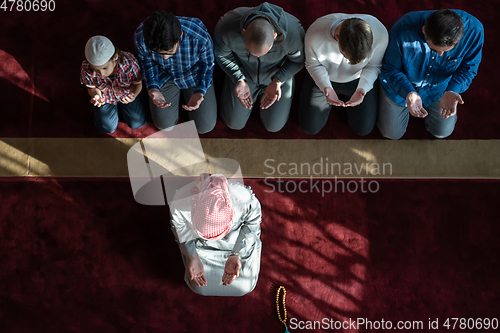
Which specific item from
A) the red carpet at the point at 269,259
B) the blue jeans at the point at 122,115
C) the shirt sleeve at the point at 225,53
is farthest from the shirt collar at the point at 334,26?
the blue jeans at the point at 122,115

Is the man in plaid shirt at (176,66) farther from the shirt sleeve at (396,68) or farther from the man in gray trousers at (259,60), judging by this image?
the shirt sleeve at (396,68)

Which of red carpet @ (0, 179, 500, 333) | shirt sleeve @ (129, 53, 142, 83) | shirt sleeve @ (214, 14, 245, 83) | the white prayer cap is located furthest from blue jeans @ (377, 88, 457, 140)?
the white prayer cap

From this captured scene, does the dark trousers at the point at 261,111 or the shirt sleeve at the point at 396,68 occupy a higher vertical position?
the shirt sleeve at the point at 396,68

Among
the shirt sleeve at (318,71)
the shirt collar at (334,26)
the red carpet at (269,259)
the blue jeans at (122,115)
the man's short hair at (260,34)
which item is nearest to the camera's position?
the man's short hair at (260,34)

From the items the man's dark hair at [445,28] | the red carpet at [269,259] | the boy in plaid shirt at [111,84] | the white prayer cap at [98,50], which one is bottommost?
the red carpet at [269,259]

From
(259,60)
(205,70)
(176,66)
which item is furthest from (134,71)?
(259,60)

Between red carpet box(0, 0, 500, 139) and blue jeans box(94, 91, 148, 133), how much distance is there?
10 centimetres

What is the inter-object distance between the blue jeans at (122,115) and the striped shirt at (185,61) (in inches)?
9.9

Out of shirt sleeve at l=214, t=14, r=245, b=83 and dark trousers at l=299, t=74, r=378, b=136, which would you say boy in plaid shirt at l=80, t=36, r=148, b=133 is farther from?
dark trousers at l=299, t=74, r=378, b=136

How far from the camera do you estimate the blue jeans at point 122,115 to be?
2624 millimetres

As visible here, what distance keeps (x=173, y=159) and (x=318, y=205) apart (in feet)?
3.79

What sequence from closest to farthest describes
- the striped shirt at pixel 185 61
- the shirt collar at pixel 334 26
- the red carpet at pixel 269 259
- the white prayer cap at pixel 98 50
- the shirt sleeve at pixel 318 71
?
the white prayer cap at pixel 98 50
the shirt collar at pixel 334 26
the striped shirt at pixel 185 61
the shirt sleeve at pixel 318 71
the red carpet at pixel 269 259

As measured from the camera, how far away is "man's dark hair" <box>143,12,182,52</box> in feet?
6.45

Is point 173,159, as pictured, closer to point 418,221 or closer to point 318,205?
point 318,205
